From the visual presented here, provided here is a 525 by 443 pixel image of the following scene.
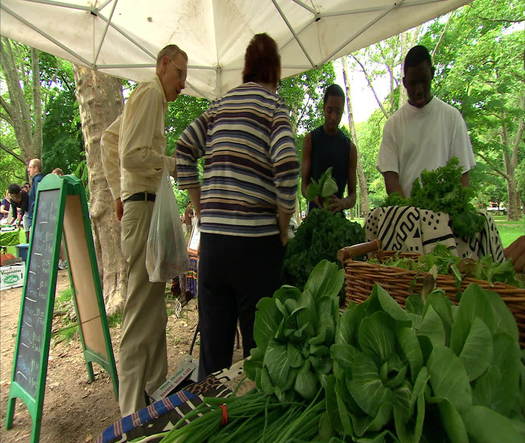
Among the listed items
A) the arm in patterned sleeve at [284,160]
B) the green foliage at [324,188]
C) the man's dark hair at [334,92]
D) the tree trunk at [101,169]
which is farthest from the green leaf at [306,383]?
the tree trunk at [101,169]

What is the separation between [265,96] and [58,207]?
4.96 ft

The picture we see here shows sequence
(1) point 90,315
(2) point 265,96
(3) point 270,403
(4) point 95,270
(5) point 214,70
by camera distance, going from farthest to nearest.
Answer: (5) point 214,70, (1) point 90,315, (4) point 95,270, (2) point 265,96, (3) point 270,403

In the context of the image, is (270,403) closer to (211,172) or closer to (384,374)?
(384,374)

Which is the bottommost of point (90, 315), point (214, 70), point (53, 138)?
point (90, 315)

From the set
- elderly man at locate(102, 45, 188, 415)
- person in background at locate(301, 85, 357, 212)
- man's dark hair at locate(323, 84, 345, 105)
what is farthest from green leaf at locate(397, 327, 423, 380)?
man's dark hair at locate(323, 84, 345, 105)

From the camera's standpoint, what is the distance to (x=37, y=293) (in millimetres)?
2260

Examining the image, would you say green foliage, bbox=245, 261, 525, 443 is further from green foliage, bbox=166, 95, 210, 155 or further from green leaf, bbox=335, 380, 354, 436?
green foliage, bbox=166, 95, 210, 155

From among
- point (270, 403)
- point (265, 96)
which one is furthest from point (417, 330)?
point (265, 96)

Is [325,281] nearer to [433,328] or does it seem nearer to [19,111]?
[433,328]

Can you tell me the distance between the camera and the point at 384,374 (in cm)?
57

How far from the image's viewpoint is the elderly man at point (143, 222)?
2.09 meters

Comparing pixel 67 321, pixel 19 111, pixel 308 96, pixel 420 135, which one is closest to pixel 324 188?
pixel 420 135

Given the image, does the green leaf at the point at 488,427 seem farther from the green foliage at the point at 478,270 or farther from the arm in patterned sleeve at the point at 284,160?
the arm in patterned sleeve at the point at 284,160

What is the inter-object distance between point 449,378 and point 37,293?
249 centimetres
